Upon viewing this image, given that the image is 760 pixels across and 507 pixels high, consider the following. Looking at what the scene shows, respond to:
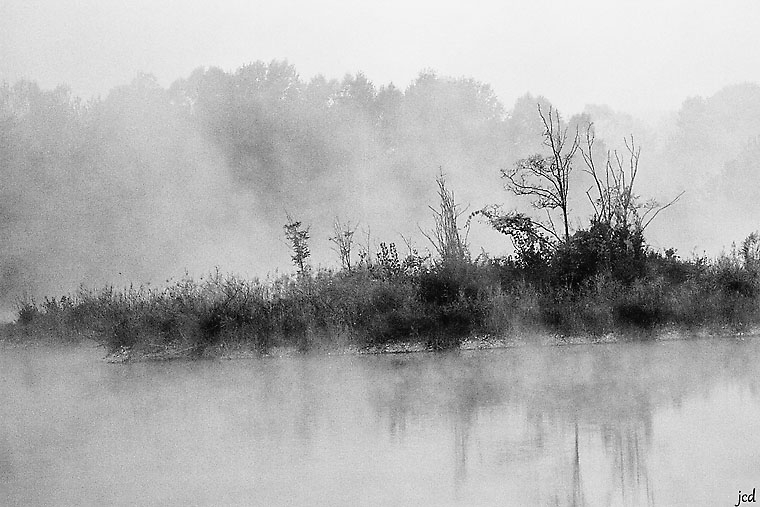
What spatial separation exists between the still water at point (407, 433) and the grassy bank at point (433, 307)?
1237 mm

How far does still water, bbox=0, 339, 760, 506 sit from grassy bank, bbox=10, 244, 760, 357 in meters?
1.24

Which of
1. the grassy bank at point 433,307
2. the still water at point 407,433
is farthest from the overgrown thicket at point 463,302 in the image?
the still water at point 407,433

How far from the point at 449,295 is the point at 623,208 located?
5.54 metres

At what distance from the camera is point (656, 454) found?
22.1 feet

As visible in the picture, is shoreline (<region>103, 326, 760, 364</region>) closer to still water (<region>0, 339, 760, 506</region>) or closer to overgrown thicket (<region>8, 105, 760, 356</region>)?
overgrown thicket (<region>8, 105, 760, 356</region>)

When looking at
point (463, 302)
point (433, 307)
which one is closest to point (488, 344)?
point (463, 302)

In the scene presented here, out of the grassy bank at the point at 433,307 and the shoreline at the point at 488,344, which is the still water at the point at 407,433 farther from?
the grassy bank at the point at 433,307

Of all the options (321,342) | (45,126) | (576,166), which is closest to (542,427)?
(321,342)

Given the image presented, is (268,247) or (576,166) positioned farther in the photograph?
(576,166)

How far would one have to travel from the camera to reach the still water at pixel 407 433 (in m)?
6.25

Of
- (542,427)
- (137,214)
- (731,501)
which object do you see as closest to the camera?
(731,501)

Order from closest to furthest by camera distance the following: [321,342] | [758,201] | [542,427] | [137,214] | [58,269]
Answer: [542,427] → [321,342] → [58,269] → [137,214] → [758,201]

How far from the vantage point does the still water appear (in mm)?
Result: 6254

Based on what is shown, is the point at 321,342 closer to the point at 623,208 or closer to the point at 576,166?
the point at 623,208
